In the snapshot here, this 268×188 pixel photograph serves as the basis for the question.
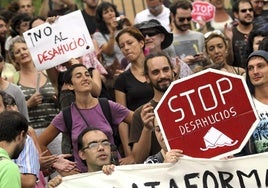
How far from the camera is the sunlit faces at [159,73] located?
955 cm

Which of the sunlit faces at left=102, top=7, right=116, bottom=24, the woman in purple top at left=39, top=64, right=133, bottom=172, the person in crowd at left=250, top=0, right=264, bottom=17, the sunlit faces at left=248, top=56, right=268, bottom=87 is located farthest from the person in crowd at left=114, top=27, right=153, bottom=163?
the person in crowd at left=250, top=0, right=264, bottom=17

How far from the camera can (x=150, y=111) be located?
8.66m

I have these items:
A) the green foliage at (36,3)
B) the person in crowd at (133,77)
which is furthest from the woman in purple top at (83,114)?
the green foliage at (36,3)

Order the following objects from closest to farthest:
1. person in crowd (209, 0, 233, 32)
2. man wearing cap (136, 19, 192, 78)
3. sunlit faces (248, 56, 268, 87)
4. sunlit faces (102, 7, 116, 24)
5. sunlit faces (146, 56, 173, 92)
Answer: sunlit faces (248, 56, 268, 87) → sunlit faces (146, 56, 173, 92) → man wearing cap (136, 19, 192, 78) → sunlit faces (102, 7, 116, 24) → person in crowd (209, 0, 233, 32)

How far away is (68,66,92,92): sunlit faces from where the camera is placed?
9930mm

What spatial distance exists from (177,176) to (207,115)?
55 cm

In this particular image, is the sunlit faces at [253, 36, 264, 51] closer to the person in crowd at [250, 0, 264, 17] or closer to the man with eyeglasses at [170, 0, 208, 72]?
the man with eyeglasses at [170, 0, 208, 72]

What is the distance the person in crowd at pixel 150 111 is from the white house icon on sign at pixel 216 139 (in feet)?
2.42

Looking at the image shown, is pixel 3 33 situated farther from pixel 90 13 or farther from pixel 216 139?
pixel 216 139

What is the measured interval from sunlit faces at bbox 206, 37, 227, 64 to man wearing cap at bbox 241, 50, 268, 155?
2235 mm

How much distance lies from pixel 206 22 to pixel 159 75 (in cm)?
470

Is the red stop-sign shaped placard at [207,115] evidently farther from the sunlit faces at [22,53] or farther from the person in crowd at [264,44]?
the sunlit faces at [22,53]

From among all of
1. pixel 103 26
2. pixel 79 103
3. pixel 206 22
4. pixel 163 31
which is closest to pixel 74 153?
pixel 79 103

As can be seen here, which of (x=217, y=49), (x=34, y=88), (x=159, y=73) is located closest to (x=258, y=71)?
(x=159, y=73)
